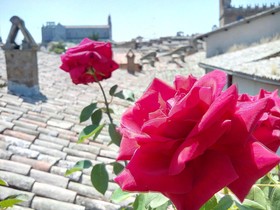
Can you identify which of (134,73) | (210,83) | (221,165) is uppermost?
(210,83)

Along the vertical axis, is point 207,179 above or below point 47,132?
above

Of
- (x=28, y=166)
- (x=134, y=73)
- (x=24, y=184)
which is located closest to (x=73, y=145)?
(x=28, y=166)

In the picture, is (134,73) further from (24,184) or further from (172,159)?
(172,159)

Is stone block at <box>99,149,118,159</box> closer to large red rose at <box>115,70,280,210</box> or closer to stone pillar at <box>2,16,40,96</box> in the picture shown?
stone pillar at <box>2,16,40,96</box>

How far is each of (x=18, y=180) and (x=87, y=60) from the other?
4.67 feet

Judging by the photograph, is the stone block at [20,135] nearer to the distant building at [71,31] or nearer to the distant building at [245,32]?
the distant building at [245,32]

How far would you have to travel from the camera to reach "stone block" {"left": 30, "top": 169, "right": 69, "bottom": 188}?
9.06 ft

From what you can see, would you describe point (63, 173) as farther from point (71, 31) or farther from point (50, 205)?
point (71, 31)

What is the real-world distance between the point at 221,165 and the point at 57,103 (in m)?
5.16

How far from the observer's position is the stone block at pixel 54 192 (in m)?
2.57

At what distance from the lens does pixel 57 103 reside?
5.53 m

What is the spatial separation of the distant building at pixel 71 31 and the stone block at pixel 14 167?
3284 inches

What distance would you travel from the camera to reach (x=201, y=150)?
21.2 inches

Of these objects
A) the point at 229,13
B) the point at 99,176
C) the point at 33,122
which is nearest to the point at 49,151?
the point at 33,122
